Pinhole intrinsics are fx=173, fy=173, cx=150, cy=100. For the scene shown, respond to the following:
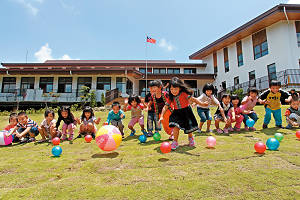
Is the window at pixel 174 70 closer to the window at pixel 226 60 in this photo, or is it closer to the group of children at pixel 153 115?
the window at pixel 226 60

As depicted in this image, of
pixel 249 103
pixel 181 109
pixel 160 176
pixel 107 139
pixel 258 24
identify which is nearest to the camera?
pixel 160 176

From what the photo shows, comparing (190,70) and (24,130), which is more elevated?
(190,70)

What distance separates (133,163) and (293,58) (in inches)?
786

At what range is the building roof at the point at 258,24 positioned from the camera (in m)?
15.6

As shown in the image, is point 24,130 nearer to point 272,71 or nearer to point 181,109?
point 181,109

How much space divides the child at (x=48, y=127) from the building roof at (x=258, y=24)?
19764 mm

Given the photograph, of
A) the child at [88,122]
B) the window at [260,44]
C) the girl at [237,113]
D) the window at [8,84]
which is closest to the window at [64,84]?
the window at [8,84]

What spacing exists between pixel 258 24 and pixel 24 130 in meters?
21.7

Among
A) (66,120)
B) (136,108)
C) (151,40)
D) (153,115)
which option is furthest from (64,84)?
(153,115)

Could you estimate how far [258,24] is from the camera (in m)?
18.0

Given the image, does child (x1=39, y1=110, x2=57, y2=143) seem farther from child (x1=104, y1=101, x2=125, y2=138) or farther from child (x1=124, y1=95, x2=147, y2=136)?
child (x1=124, y1=95, x2=147, y2=136)

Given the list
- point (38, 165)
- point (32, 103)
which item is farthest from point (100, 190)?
point (32, 103)

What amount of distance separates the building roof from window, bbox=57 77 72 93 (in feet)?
62.8

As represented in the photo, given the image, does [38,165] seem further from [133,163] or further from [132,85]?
[132,85]
